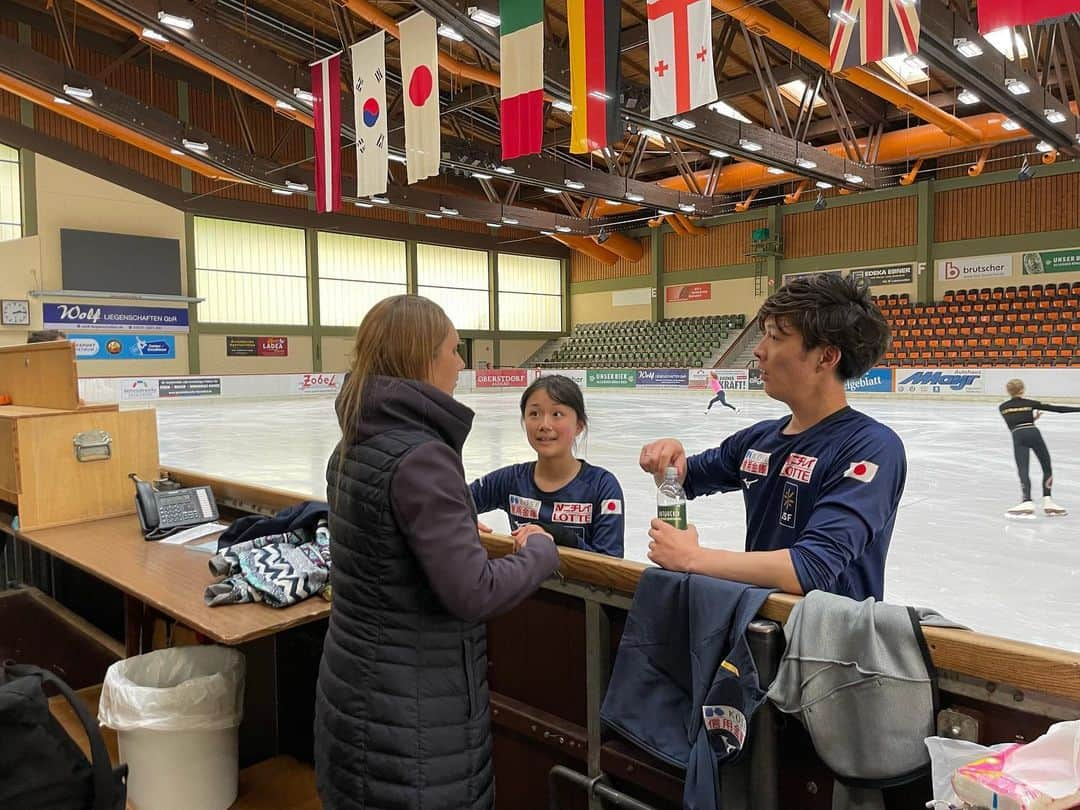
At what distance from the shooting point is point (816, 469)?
1.60 m

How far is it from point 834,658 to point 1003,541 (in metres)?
4.35

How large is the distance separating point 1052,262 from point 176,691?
82.0 ft

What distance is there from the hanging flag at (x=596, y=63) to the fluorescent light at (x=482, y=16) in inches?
96.2

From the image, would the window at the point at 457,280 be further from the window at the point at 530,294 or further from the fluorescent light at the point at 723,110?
the fluorescent light at the point at 723,110

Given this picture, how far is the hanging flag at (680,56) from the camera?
6.18 metres

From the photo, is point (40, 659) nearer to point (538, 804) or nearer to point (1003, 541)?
point (538, 804)

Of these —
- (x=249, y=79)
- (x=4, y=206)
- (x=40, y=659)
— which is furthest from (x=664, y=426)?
(x=4, y=206)

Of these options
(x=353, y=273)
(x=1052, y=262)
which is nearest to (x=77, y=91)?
(x=353, y=273)

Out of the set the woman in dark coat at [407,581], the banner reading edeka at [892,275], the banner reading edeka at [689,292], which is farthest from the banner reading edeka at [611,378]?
the woman in dark coat at [407,581]

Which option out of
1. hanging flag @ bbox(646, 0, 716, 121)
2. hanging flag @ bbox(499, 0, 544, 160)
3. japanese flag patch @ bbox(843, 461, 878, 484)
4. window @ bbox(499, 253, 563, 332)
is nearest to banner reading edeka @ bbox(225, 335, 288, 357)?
window @ bbox(499, 253, 563, 332)

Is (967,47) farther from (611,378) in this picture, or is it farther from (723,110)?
(611,378)

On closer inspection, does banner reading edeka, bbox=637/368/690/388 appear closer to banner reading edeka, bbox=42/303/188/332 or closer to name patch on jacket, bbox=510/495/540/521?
banner reading edeka, bbox=42/303/188/332

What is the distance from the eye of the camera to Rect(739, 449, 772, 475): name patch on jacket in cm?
177

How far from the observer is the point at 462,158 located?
17.5 meters
